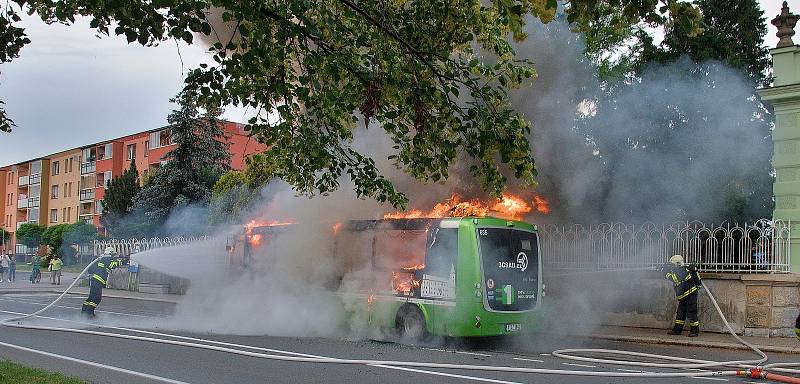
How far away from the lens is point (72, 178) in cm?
7306

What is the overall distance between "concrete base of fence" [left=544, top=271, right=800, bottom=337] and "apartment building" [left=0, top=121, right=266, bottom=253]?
39.2 metres

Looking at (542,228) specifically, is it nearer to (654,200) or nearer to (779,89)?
(654,200)

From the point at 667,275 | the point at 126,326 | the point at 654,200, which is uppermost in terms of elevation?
the point at 654,200

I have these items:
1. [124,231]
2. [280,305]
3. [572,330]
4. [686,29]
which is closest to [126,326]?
[280,305]

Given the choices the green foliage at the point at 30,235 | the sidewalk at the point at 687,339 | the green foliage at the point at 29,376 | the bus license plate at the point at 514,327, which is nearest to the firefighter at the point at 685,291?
the sidewalk at the point at 687,339

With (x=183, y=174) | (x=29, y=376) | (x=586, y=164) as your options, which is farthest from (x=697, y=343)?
(x=183, y=174)

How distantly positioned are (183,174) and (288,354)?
29728 millimetres

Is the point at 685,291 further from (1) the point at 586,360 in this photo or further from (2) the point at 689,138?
(1) the point at 586,360

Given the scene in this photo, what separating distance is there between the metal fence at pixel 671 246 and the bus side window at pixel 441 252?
191 inches

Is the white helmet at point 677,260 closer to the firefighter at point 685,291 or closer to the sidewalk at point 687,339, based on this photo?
the firefighter at point 685,291

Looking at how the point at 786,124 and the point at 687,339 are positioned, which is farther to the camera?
the point at 786,124

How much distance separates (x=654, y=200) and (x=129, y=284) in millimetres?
21298

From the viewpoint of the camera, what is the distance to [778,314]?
45.8 feet

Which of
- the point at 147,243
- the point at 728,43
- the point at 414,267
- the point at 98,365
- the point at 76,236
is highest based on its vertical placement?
the point at 728,43
